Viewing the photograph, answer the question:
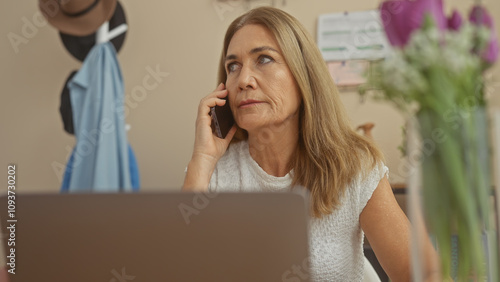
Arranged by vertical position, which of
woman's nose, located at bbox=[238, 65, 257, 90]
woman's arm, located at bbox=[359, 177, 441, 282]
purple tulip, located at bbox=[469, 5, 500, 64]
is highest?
purple tulip, located at bbox=[469, 5, 500, 64]

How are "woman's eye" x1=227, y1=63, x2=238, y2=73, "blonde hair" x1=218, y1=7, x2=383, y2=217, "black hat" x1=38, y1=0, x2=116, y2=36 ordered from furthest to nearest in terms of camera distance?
"black hat" x1=38, y1=0, x2=116, y2=36, "woman's eye" x1=227, y1=63, x2=238, y2=73, "blonde hair" x1=218, y1=7, x2=383, y2=217

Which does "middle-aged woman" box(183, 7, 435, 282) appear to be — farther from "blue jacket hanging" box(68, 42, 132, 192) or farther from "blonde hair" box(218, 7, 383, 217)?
"blue jacket hanging" box(68, 42, 132, 192)

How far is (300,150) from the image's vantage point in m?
1.41

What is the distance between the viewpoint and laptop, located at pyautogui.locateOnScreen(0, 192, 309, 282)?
2.07 feet

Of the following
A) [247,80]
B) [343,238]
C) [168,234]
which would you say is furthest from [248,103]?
[168,234]

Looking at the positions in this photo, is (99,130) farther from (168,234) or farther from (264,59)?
(168,234)

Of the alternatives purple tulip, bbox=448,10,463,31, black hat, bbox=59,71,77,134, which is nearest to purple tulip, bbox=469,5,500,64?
purple tulip, bbox=448,10,463,31

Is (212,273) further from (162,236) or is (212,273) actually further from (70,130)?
(70,130)

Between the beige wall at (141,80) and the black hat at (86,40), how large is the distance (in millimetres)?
172

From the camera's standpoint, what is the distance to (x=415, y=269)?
0.53m

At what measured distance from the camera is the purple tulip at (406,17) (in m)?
0.51

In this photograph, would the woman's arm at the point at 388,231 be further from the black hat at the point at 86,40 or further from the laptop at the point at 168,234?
the black hat at the point at 86,40

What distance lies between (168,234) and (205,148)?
732 millimetres

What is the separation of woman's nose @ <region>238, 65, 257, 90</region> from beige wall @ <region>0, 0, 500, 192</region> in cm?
93
